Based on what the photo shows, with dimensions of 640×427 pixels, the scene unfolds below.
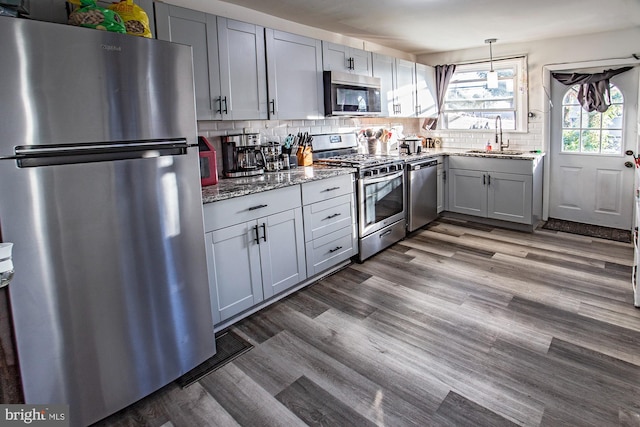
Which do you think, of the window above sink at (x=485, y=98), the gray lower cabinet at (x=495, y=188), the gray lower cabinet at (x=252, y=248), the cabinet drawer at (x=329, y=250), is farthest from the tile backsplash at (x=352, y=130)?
the cabinet drawer at (x=329, y=250)

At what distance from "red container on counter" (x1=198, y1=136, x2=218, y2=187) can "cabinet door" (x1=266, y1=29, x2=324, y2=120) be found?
65cm

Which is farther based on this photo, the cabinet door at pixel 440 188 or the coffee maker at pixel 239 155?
the cabinet door at pixel 440 188

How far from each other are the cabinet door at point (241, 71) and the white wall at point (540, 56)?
134 inches

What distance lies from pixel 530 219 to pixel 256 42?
3544 millimetres

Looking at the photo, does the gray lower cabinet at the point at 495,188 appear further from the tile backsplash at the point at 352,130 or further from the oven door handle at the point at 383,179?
the oven door handle at the point at 383,179

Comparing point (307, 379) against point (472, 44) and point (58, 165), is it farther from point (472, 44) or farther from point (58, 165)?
point (472, 44)

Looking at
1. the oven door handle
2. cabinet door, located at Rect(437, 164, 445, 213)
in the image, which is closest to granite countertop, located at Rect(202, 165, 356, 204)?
the oven door handle

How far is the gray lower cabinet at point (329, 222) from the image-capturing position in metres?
3.17

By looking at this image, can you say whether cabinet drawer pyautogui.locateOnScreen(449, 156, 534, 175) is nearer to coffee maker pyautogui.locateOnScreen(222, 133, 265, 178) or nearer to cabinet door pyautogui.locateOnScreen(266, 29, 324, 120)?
cabinet door pyautogui.locateOnScreen(266, 29, 324, 120)

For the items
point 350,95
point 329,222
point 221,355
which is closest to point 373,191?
point 329,222

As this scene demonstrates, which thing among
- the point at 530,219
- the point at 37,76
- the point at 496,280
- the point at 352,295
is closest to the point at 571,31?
the point at 530,219

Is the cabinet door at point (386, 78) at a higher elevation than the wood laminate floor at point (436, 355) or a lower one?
higher

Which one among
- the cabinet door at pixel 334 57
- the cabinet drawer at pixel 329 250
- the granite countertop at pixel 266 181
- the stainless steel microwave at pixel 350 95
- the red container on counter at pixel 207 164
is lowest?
the cabinet drawer at pixel 329 250

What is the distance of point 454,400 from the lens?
6.37 ft
